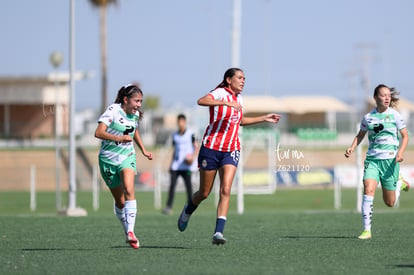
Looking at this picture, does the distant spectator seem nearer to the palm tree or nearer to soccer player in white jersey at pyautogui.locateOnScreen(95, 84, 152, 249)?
soccer player in white jersey at pyautogui.locateOnScreen(95, 84, 152, 249)

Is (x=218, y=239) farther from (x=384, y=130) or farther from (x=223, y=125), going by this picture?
(x=384, y=130)

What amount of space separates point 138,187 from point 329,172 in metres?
8.14

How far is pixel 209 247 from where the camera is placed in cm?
1252

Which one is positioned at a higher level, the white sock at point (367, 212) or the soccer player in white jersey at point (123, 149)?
the soccer player in white jersey at point (123, 149)

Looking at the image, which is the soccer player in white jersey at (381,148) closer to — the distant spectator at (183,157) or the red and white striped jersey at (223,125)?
the red and white striped jersey at (223,125)

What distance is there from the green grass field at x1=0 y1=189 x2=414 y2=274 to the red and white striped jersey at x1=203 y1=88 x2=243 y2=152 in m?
1.26

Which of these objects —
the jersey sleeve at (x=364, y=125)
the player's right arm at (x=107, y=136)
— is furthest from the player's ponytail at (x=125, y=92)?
the jersey sleeve at (x=364, y=125)

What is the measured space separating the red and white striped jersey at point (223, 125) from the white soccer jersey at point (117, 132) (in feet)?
3.22

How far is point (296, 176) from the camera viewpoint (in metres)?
36.5

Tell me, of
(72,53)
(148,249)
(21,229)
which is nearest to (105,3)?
(72,53)

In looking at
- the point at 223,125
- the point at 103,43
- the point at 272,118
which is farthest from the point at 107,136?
the point at 103,43

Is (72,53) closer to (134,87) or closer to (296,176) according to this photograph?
(134,87)

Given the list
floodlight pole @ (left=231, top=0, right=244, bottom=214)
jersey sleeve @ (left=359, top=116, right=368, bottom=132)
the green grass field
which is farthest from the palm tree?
jersey sleeve @ (left=359, top=116, right=368, bottom=132)

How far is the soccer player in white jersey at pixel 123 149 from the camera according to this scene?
12312 mm
